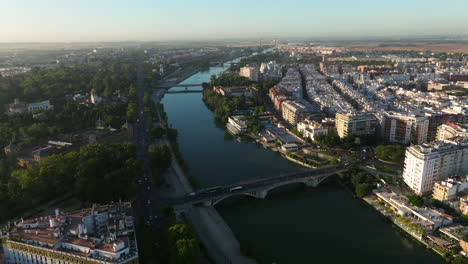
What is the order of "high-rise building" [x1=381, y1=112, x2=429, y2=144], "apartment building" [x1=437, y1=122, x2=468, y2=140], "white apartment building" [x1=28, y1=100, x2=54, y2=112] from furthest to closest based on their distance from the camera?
"white apartment building" [x1=28, y1=100, x2=54, y2=112]
"high-rise building" [x1=381, y1=112, x2=429, y2=144]
"apartment building" [x1=437, y1=122, x2=468, y2=140]

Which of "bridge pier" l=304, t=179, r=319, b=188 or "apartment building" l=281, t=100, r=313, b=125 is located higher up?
"apartment building" l=281, t=100, r=313, b=125

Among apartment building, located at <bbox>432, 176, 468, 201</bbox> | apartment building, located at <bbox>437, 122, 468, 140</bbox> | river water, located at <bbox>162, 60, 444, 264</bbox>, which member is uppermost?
apartment building, located at <bbox>437, 122, 468, 140</bbox>

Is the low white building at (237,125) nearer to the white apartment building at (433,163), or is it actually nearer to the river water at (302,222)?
the river water at (302,222)

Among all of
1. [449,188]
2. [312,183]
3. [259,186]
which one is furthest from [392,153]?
[259,186]

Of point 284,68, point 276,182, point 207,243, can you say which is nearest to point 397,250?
point 276,182

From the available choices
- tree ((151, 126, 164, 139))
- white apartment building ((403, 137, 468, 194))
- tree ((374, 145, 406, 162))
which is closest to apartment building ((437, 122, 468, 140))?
white apartment building ((403, 137, 468, 194))

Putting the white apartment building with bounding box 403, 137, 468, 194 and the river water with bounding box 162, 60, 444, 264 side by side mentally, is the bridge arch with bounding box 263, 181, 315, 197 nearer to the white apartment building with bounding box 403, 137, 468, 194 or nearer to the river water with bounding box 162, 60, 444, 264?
the river water with bounding box 162, 60, 444, 264
